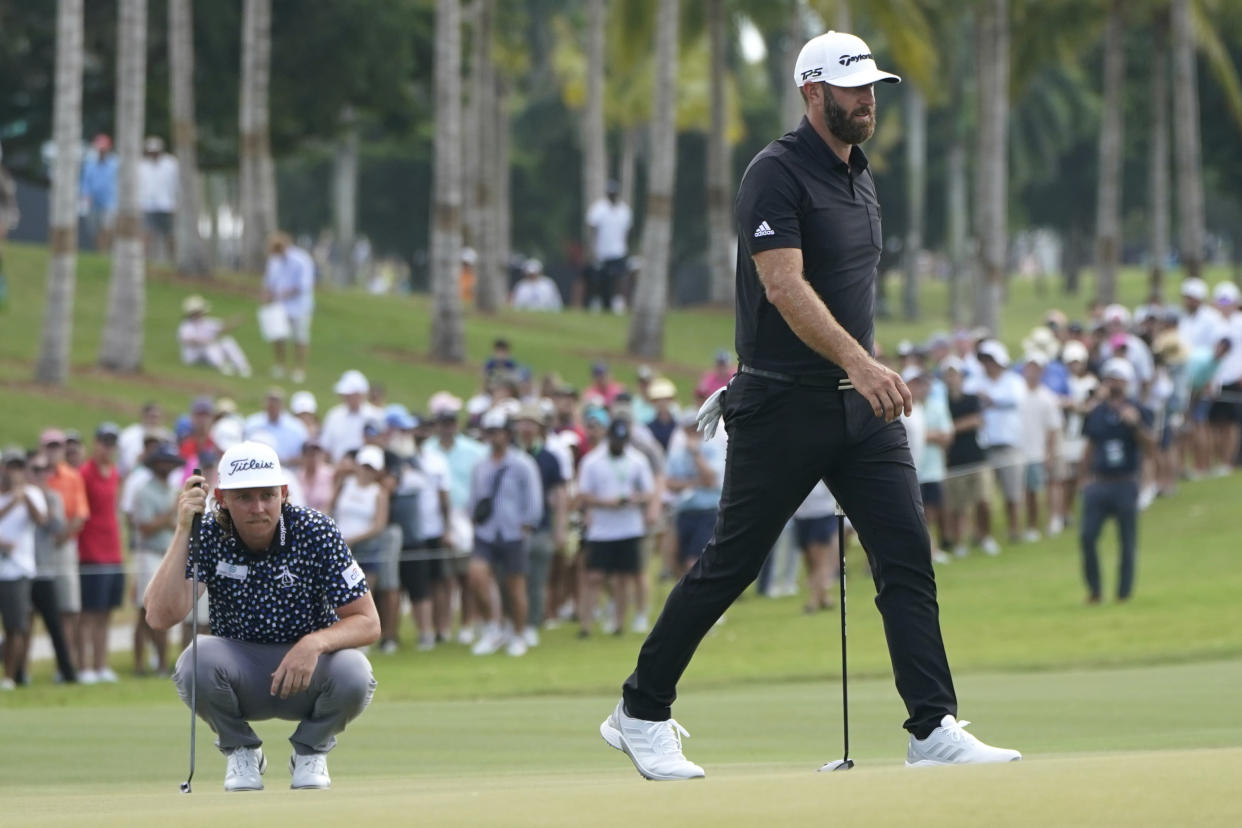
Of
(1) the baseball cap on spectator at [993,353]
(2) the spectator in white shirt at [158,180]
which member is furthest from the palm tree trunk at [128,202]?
(1) the baseball cap on spectator at [993,353]

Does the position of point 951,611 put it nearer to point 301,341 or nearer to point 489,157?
point 301,341

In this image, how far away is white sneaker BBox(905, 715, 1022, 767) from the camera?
23.1 ft

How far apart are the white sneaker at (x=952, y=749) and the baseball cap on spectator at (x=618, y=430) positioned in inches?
565

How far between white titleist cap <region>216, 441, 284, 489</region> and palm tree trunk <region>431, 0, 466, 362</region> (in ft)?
83.6

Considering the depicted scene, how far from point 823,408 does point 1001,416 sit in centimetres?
1954

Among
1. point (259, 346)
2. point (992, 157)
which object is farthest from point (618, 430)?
point (992, 157)

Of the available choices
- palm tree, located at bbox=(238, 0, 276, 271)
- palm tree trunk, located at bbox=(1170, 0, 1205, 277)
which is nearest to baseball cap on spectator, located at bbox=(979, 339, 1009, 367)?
palm tree, located at bbox=(238, 0, 276, 271)

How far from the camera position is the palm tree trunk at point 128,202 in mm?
30594

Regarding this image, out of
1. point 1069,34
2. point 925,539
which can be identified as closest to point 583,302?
point 1069,34

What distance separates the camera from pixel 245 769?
8.50 metres

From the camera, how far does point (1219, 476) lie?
3031 centimetres

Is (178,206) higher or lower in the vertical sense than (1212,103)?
lower

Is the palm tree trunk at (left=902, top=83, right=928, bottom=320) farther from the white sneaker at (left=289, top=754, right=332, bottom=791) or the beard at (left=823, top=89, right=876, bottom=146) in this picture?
the beard at (left=823, top=89, right=876, bottom=146)

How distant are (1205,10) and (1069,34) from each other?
9.85ft
